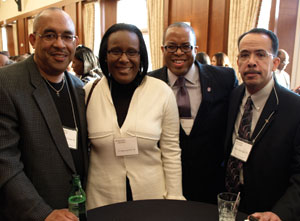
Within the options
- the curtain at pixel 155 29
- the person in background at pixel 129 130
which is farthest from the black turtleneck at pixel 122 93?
the curtain at pixel 155 29

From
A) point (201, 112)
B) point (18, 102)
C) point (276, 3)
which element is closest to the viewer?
point (18, 102)

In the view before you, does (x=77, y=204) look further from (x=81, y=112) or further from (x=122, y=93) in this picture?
(x=122, y=93)

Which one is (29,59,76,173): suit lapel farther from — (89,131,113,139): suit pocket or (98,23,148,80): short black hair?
(98,23,148,80): short black hair

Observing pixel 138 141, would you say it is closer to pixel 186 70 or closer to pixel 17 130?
pixel 17 130

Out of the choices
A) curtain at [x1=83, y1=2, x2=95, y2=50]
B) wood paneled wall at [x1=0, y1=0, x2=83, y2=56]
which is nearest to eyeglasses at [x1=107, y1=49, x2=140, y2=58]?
curtain at [x1=83, y1=2, x2=95, y2=50]

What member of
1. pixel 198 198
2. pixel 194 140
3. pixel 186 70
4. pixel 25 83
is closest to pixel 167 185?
pixel 194 140

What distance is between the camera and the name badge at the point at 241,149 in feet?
5.24

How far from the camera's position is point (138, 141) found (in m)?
1.49

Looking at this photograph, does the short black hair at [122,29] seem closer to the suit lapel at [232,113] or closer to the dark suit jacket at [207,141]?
the dark suit jacket at [207,141]

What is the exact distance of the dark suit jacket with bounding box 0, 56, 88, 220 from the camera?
A: 1195 millimetres

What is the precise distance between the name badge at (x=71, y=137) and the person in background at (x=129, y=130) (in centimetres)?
10

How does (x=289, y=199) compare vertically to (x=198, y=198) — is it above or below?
above

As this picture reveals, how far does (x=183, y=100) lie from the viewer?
6.45 feet

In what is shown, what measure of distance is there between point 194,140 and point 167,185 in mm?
Answer: 460
